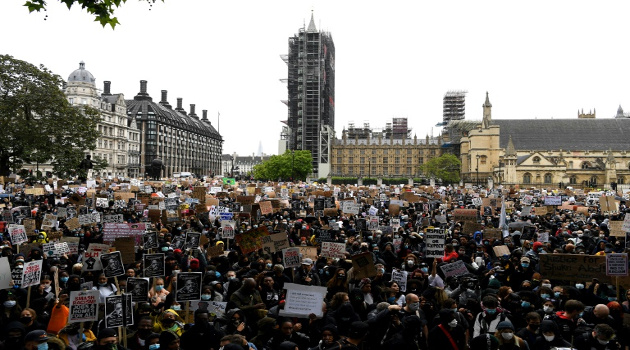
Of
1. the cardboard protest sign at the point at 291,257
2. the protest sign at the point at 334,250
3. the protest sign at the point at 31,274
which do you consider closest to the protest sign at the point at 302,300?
the cardboard protest sign at the point at 291,257

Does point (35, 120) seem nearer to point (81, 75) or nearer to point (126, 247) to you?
point (126, 247)

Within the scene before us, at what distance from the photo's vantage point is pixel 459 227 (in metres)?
17.6

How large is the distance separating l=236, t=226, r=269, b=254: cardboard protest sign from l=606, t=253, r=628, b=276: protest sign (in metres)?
6.27

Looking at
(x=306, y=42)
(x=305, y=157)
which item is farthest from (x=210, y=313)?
(x=306, y=42)

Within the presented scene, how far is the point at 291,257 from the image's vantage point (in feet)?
32.6

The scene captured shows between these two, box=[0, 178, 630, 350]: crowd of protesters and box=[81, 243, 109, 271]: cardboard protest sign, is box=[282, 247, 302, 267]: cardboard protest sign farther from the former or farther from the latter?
box=[81, 243, 109, 271]: cardboard protest sign

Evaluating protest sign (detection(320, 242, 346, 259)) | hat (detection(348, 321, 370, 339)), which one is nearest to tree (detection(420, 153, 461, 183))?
protest sign (detection(320, 242, 346, 259))

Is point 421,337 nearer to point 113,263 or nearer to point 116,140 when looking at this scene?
point 113,263

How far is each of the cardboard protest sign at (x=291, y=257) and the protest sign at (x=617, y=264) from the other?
4.95 meters

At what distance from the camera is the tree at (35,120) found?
1297 inches

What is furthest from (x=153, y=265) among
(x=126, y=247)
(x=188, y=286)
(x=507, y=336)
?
(x=507, y=336)

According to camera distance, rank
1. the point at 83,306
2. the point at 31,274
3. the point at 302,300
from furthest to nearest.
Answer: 1. the point at 31,274
2. the point at 302,300
3. the point at 83,306

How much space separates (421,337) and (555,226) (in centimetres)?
1314

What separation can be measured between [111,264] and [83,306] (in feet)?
6.65
